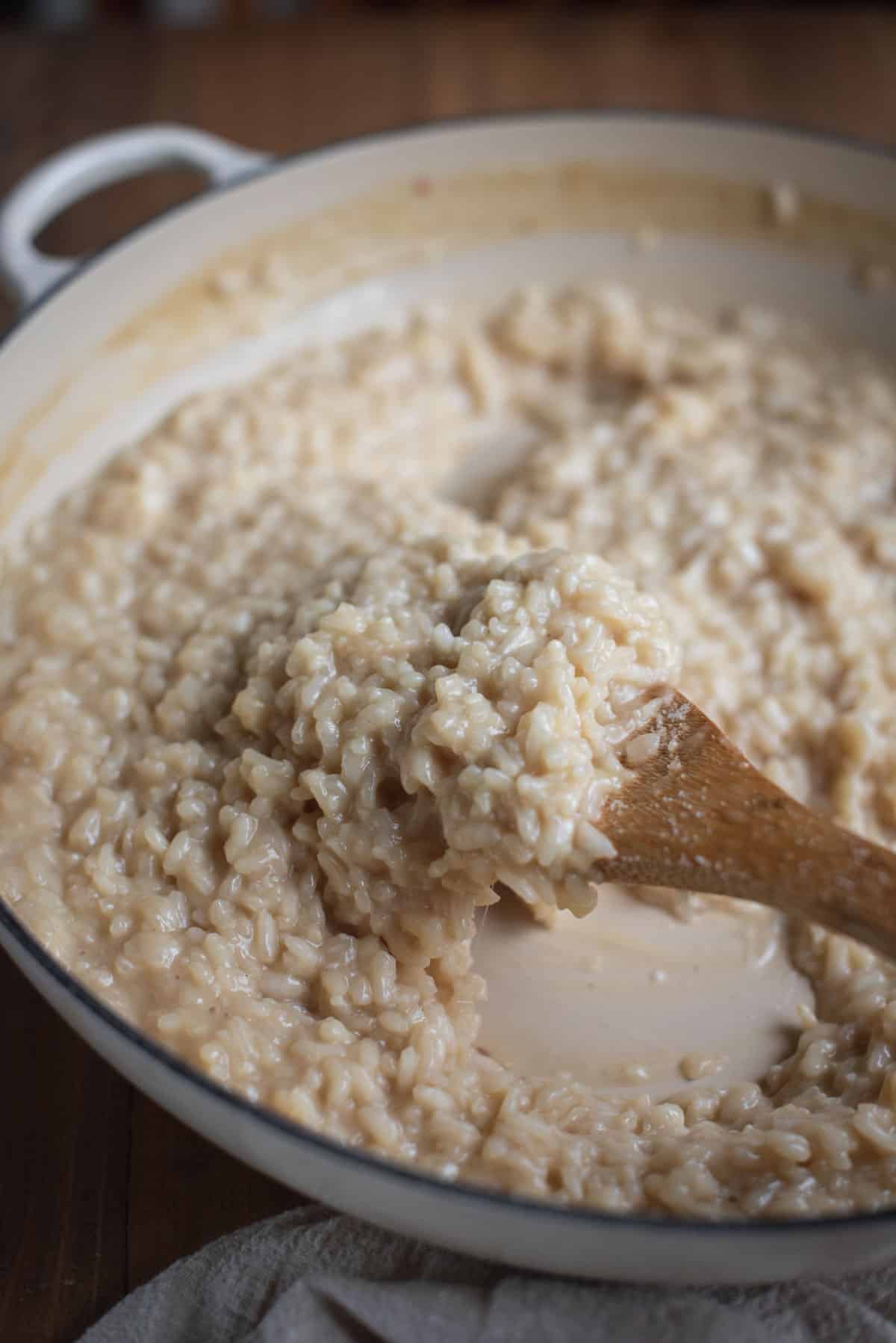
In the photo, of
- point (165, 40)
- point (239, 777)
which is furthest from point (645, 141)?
point (239, 777)

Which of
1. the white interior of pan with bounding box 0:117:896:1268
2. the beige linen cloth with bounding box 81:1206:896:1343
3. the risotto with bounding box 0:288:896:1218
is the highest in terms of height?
the white interior of pan with bounding box 0:117:896:1268

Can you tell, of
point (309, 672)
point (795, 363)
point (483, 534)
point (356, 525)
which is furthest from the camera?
point (795, 363)

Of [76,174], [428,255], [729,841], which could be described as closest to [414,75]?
[428,255]

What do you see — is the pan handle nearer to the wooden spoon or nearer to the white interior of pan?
the white interior of pan

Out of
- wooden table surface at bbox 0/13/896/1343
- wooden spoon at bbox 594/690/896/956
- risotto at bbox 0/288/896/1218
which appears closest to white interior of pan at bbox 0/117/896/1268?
risotto at bbox 0/288/896/1218

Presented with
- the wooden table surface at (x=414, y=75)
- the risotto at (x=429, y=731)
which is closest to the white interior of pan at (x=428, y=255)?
the risotto at (x=429, y=731)

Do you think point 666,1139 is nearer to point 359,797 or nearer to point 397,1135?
point 397,1135

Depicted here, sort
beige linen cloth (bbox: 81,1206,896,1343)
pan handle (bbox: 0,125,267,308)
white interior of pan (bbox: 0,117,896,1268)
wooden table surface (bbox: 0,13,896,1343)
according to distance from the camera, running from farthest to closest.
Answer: wooden table surface (bbox: 0,13,896,1343) < white interior of pan (bbox: 0,117,896,1268) < pan handle (bbox: 0,125,267,308) < beige linen cloth (bbox: 81,1206,896,1343)
